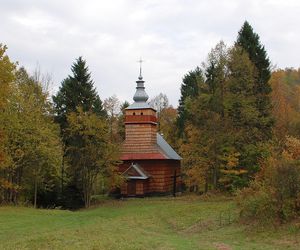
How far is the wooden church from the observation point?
42.2 m

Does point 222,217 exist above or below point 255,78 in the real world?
below

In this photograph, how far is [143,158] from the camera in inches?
1702

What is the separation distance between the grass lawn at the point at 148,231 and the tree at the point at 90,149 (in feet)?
14.3

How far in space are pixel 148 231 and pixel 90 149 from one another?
16.6m

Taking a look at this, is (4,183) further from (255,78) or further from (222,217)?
(255,78)

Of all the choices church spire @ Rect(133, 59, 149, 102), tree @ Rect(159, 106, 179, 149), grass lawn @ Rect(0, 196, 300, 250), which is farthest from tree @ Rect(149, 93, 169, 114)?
grass lawn @ Rect(0, 196, 300, 250)

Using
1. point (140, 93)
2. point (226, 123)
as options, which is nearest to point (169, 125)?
point (140, 93)

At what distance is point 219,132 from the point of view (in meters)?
35.0

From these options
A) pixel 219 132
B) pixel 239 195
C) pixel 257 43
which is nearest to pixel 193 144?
pixel 219 132

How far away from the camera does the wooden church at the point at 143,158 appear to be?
42250 mm

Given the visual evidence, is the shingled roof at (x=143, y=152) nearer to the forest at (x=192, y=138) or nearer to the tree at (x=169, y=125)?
the forest at (x=192, y=138)

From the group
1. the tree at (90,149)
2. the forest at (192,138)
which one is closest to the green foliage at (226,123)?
the forest at (192,138)

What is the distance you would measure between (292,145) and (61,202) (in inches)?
990

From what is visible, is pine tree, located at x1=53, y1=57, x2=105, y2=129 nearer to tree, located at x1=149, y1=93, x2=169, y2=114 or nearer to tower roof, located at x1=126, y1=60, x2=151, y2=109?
tower roof, located at x1=126, y1=60, x2=151, y2=109
